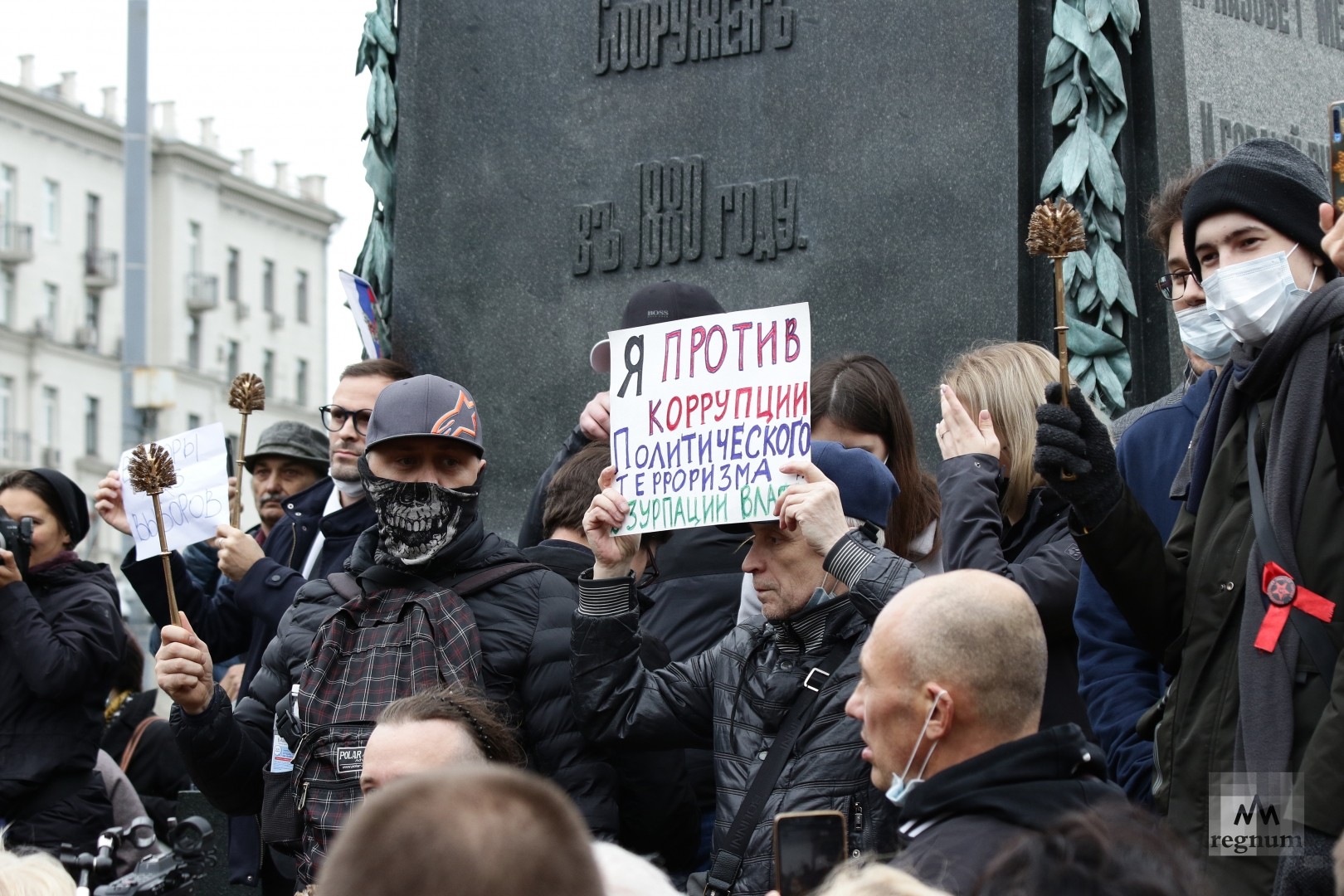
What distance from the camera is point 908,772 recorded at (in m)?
3.72

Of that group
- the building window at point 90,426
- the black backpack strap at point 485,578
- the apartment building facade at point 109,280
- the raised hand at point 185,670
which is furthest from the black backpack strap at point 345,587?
the building window at point 90,426

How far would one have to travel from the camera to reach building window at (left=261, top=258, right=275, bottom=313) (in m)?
68.3

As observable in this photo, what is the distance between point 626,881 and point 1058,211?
2.21m

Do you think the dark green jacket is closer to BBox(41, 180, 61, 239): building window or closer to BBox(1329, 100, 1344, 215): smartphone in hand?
BBox(1329, 100, 1344, 215): smartphone in hand

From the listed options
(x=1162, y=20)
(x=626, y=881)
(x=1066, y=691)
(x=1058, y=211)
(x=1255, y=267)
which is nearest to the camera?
(x=626, y=881)

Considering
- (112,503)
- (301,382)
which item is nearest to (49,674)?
(112,503)

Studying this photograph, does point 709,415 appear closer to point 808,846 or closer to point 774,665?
point 774,665

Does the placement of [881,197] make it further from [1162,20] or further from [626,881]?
[626,881]

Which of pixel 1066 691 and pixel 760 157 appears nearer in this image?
pixel 1066 691

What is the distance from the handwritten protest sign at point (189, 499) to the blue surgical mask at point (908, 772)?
138 inches

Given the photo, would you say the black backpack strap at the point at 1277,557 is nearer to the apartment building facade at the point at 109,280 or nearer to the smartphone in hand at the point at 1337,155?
the smartphone in hand at the point at 1337,155

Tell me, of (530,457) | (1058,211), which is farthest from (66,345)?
(1058,211)

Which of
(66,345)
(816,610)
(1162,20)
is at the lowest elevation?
(816,610)

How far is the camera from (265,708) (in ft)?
18.6
